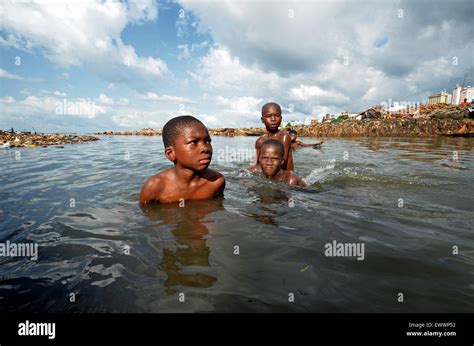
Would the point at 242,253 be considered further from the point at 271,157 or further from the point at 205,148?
the point at 271,157

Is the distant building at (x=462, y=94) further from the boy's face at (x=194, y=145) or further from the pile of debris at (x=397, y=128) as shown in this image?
the boy's face at (x=194, y=145)

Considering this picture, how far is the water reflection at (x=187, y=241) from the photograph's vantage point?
1.97 m

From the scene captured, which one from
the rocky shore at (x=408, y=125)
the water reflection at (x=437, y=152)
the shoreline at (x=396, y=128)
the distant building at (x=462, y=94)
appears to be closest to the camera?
the water reflection at (x=437, y=152)

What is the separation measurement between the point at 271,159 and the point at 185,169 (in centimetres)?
214

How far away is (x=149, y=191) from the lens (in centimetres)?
412

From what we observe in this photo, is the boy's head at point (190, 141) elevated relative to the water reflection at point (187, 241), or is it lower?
elevated

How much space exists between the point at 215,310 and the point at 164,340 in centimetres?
33

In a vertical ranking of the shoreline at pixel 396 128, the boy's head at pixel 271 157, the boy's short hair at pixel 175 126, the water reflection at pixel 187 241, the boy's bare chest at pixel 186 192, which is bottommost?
the water reflection at pixel 187 241

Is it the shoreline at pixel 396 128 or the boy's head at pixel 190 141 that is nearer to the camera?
the boy's head at pixel 190 141

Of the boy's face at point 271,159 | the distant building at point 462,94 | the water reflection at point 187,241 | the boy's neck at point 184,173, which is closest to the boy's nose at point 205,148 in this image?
the boy's neck at point 184,173

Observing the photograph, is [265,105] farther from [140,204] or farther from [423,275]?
[423,275]

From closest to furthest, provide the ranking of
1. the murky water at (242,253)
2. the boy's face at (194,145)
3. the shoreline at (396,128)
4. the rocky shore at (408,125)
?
the murky water at (242,253) → the boy's face at (194,145) → the shoreline at (396,128) → the rocky shore at (408,125)

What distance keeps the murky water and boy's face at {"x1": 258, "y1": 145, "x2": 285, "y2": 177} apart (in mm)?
1127

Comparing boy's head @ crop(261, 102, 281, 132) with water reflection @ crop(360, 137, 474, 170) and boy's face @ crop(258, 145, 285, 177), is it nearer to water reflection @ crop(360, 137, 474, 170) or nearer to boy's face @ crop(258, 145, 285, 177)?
boy's face @ crop(258, 145, 285, 177)
